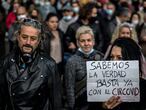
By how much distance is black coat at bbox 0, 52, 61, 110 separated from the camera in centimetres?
471

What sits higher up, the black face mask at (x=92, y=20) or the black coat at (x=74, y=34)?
the black face mask at (x=92, y=20)

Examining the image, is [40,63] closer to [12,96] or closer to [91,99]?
[12,96]

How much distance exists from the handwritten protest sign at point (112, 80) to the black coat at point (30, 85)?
36.6 inches

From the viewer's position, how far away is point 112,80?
5.79m

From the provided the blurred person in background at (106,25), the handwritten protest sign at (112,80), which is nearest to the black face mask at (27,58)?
the handwritten protest sign at (112,80)

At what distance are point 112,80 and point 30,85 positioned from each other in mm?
1320

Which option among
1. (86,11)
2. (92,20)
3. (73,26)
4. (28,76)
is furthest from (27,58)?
(92,20)

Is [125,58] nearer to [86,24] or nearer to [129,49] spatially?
[129,49]

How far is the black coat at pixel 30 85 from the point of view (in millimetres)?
4715

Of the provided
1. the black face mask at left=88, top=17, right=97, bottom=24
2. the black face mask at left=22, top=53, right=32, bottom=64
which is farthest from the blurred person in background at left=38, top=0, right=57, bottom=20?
the black face mask at left=22, top=53, right=32, bottom=64

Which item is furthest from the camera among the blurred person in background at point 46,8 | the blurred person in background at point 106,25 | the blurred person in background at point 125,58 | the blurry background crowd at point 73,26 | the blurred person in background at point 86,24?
the blurred person in background at point 46,8

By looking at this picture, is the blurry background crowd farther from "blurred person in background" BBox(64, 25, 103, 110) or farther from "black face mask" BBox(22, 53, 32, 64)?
"black face mask" BBox(22, 53, 32, 64)

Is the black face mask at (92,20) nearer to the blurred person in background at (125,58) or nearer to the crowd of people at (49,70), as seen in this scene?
the crowd of people at (49,70)

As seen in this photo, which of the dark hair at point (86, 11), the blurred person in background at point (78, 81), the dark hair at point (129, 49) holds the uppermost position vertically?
the dark hair at point (86, 11)
